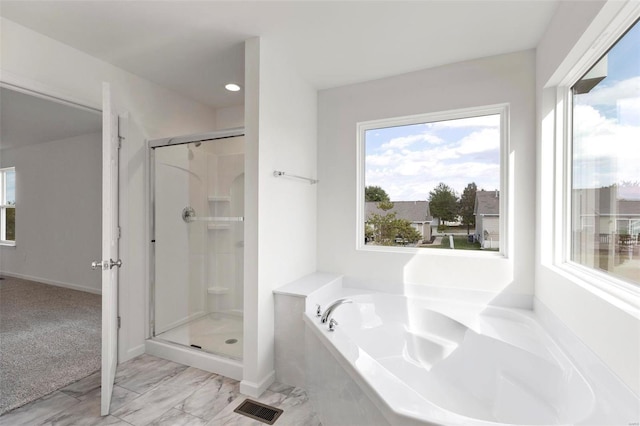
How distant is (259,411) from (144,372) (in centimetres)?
107

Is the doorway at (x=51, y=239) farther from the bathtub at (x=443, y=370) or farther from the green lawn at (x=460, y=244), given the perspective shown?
→ the green lawn at (x=460, y=244)

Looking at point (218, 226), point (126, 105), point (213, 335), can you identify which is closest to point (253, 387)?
point (213, 335)

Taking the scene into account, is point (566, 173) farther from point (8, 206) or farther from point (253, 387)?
point (8, 206)

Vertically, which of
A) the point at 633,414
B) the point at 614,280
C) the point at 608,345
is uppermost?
the point at 614,280

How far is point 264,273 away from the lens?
2.13m

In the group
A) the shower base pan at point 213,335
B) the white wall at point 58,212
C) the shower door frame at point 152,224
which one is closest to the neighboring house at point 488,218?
the shower base pan at point 213,335

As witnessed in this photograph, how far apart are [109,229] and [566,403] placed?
8.35ft

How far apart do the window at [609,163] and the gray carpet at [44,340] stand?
339cm

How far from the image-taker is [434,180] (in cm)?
258

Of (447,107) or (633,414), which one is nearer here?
(633,414)

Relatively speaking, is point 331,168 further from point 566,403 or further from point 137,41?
point 566,403

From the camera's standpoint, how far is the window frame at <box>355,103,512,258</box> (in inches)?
90.4

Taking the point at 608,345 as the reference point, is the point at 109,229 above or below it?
above

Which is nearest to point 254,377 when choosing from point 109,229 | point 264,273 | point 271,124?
point 264,273
